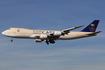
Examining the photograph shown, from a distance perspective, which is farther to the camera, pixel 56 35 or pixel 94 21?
pixel 94 21

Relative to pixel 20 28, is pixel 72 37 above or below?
below

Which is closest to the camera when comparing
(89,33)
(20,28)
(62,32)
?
(62,32)

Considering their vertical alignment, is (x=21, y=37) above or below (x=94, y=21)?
below

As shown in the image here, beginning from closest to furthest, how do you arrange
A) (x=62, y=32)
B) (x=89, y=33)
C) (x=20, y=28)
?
(x=62, y=32)
(x=20, y=28)
(x=89, y=33)

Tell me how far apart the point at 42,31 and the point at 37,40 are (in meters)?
4.10

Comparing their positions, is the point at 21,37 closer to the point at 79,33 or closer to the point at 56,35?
the point at 56,35

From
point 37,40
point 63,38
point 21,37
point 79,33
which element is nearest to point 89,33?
point 79,33

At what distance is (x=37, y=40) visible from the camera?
69.1 m

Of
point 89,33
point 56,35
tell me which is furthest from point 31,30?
point 89,33

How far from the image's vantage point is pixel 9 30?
67.4 metres

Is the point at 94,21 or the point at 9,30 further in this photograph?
the point at 94,21

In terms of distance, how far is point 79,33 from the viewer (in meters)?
74.2

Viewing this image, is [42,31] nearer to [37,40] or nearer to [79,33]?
[37,40]

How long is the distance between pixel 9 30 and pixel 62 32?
20669 mm
